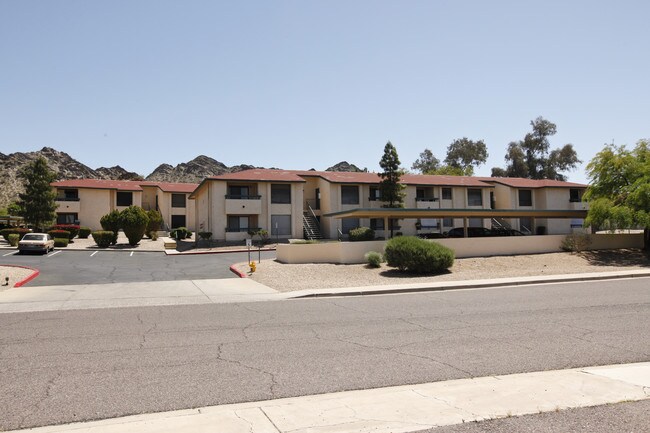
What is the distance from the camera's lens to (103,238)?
40156 mm

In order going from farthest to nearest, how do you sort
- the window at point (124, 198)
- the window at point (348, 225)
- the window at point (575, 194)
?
the window at point (124, 198), the window at point (575, 194), the window at point (348, 225)

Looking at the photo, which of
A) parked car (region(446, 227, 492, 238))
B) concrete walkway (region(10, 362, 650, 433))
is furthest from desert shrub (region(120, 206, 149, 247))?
concrete walkway (region(10, 362, 650, 433))

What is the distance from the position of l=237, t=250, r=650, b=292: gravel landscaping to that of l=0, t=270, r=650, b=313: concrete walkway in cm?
152

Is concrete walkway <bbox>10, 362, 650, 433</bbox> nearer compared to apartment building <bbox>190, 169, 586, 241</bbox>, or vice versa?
concrete walkway <bbox>10, 362, 650, 433</bbox>

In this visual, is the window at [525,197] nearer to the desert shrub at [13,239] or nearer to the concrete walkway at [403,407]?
the desert shrub at [13,239]

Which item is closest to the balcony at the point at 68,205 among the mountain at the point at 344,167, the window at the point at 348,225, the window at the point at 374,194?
the window at the point at 348,225

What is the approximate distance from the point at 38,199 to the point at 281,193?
2420 centimetres

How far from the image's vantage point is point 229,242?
139ft

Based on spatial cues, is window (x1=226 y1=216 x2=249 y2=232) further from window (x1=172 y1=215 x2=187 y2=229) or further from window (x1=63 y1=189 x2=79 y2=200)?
window (x1=63 y1=189 x2=79 y2=200)

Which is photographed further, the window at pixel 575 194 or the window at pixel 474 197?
the window at pixel 575 194

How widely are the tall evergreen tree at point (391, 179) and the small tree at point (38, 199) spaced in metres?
32.6

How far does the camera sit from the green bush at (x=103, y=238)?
132 feet

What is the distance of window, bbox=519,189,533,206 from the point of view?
181 feet

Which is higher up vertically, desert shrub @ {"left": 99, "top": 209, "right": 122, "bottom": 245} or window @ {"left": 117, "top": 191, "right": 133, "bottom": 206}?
window @ {"left": 117, "top": 191, "right": 133, "bottom": 206}
